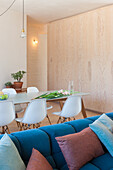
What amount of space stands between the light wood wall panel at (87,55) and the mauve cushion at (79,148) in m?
3.66

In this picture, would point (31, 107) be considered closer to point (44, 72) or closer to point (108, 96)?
point (108, 96)

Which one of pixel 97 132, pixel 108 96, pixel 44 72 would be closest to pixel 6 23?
pixel 44 72

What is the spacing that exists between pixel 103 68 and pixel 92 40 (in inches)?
36.0

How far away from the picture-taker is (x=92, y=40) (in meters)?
6.11

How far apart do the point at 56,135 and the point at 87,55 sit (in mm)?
4514

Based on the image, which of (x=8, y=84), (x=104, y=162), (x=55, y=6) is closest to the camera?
(x=104, y=162)

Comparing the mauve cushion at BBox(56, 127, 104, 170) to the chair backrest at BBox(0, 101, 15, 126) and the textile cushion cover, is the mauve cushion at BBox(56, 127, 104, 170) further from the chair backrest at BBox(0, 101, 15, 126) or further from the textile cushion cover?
the chair backrest at BBox(0, 101, 15, 126)

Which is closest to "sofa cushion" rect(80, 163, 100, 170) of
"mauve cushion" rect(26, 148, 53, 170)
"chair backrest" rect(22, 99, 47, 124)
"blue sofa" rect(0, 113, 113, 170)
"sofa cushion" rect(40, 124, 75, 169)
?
"blue sofa" rect(0, 113, 113, 170)

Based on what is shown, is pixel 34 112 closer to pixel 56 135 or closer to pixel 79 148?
pixel 56 135

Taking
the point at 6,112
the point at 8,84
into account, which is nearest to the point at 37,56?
the point at 8,84

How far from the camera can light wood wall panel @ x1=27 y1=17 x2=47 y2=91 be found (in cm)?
853

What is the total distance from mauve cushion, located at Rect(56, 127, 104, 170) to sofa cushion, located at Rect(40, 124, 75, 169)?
0.08m

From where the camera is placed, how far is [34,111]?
3396 millimetres

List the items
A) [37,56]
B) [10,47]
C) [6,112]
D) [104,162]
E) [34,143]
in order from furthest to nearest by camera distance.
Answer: [37,56] → [10,47] → [6,112] → [104,162] → [34,143]
